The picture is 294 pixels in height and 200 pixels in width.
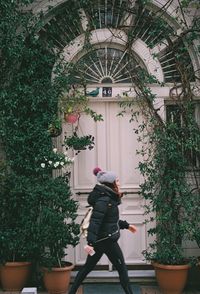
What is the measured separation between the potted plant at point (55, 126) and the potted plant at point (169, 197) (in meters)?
1.33

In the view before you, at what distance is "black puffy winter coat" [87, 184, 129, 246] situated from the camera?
6.47 m

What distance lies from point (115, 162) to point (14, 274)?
2.34m

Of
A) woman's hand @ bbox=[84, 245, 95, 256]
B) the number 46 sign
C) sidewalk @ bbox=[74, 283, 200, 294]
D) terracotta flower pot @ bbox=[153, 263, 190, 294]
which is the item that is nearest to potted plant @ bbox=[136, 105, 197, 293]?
terracotta flower pot @ bbox=[153, 263, 190, 294]

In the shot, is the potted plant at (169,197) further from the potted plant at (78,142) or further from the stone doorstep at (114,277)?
the potted plant at (78,142)

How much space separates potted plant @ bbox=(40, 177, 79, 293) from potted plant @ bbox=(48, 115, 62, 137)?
766mm

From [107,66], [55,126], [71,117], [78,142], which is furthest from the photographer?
[107,66]

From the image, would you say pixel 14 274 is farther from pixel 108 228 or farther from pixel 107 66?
pixel 107 66

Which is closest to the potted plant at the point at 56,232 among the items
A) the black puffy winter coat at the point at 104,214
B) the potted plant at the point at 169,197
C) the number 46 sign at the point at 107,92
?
the black puffy winter coat at the point at 104,214

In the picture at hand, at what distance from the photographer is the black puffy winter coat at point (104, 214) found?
647cm

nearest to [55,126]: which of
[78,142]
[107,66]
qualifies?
[78,142]

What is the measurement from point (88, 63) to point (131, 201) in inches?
92.0

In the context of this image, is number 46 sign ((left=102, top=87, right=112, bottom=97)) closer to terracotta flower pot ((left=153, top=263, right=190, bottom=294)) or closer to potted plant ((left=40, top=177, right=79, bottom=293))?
potted plant ((left=40, top=177, right=79, bottom=293))

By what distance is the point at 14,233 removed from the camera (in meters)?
7.58

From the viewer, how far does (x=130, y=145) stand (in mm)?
8477
